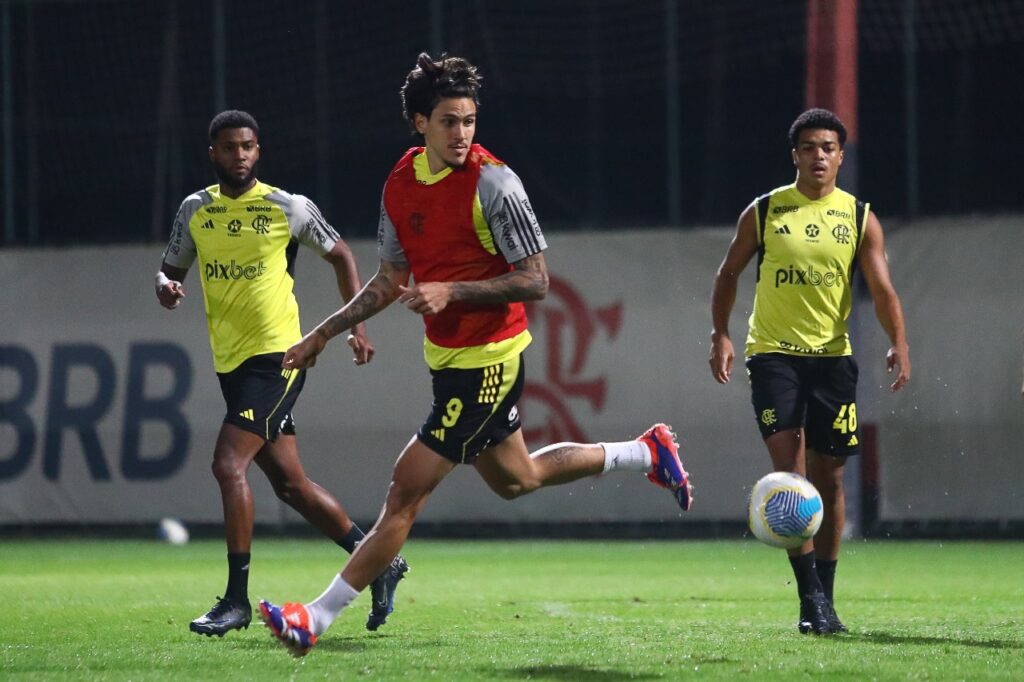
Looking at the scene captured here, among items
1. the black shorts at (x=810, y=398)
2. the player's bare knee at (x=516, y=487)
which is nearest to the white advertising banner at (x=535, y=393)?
the black shorts at (x=810, y=398)

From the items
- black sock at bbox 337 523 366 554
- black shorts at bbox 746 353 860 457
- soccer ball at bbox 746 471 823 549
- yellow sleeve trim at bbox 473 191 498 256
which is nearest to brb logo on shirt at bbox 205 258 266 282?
black sock at bbox 337 523 366 554

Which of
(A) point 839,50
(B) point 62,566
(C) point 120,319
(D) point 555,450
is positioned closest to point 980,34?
(A) point 839,50

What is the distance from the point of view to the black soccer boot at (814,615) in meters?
7.85

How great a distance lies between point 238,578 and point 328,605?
1415 millimetres

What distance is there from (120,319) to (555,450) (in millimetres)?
8024

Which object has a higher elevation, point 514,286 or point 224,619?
point 514,286

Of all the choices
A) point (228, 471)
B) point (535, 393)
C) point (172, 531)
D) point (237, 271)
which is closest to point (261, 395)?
point (228, 471)

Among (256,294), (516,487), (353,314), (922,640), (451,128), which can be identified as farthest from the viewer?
(256,294)

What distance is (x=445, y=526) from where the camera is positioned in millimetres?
14500

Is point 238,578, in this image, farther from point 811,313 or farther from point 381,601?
point 811,313

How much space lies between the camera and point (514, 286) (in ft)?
21.9

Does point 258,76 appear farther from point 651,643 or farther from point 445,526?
point 651,643

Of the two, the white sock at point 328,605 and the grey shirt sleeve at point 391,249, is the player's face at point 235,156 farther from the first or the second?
the white sock at point 328,605

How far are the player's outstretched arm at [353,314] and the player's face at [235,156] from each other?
1622 mm
